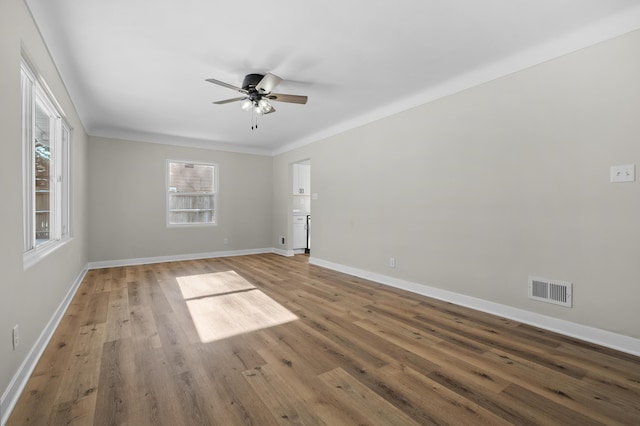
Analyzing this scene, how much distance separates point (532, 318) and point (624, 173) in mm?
1378

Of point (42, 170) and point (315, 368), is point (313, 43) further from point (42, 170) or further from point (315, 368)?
point (42, 170)

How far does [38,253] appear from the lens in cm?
238

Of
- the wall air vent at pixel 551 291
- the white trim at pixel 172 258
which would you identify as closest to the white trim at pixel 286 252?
the white trim at pixel 172 258

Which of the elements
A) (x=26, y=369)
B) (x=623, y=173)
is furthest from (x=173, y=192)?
(x=623, y=173)

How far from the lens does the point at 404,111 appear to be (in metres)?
3.96

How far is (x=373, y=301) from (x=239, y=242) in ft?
13.7

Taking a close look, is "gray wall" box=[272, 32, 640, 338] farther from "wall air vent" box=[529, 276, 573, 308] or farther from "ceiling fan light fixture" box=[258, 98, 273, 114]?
"ceiling fan light fixture" box=[258, 98, 273, 114]

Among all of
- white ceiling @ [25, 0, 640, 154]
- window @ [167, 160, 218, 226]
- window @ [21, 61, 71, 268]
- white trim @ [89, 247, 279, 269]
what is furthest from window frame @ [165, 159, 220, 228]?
window @ [21, 61, 71, 268]

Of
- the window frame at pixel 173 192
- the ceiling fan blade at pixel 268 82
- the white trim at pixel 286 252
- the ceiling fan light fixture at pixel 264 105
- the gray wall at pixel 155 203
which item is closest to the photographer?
the ceiling fan blade at pixel 268 82

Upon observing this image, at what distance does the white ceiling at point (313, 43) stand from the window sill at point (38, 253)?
5.60 ft

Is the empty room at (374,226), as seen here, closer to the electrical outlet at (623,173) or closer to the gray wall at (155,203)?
the electrical outlet at (623,173)

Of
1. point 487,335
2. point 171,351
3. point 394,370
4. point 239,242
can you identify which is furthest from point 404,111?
point 239,242

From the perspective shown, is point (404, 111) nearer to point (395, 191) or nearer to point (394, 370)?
point (395, 191)

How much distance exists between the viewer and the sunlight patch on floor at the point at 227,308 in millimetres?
2666
